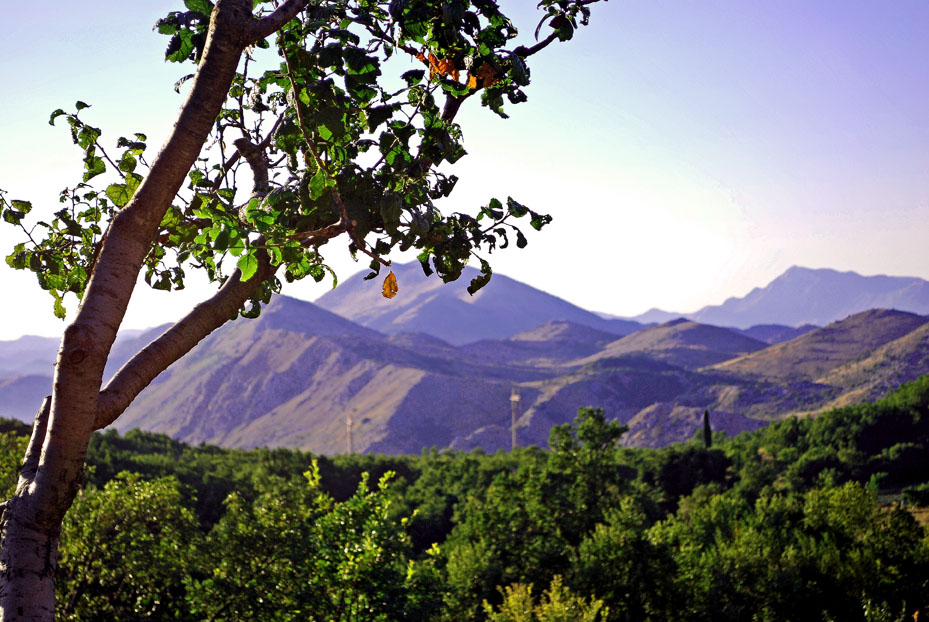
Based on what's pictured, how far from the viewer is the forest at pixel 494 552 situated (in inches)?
774

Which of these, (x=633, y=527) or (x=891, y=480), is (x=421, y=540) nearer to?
(x=633, y=527)

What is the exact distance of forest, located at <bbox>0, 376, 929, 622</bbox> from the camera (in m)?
19.7

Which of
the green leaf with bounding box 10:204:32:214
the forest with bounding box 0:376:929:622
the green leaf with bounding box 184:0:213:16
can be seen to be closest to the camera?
the green leaf with bounding box 184:0:213:16

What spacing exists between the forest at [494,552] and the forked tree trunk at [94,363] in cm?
1417

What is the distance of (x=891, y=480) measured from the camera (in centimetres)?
8244

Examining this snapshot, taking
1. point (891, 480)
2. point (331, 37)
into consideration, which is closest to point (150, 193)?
point (331, 37)

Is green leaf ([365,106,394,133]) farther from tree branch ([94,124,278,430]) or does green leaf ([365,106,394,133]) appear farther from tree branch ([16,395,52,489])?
tree branch ([16,395,52,489])

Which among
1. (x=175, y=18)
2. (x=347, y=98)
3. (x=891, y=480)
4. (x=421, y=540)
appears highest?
(x=175, y=18)

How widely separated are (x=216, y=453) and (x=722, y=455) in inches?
2739

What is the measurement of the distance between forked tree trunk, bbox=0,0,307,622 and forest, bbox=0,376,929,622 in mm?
14172

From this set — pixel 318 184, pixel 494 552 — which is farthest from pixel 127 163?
pixel 494 552

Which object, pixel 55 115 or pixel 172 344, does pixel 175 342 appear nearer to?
pixel 172 344

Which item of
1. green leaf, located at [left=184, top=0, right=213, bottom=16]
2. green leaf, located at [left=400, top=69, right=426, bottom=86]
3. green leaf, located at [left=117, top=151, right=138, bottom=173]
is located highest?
green leaf, located at [left=184, top=0, right=213, bottom=16]

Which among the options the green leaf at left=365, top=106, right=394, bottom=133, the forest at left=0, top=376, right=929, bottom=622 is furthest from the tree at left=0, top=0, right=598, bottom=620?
the forest at left=0, top=376, right=929, bottom=622
